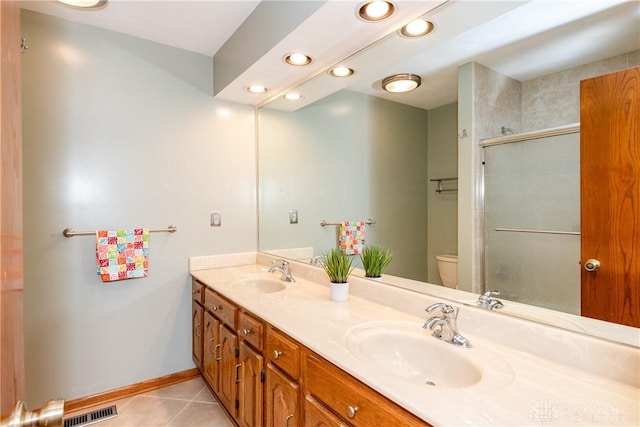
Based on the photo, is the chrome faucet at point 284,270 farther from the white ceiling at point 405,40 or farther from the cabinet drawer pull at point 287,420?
the white ceiling at point 405,40

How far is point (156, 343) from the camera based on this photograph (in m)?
2.31

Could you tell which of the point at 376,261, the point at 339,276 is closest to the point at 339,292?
the point at 339,276

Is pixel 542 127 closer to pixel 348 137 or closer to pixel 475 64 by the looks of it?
pixel 475 64

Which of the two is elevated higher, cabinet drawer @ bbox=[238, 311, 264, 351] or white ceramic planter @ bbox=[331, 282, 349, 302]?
white ceramic planter @ bbox=[331, 282, 349, 302]

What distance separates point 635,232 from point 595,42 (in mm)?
629

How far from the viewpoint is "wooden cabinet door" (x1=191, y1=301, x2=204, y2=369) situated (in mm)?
2260

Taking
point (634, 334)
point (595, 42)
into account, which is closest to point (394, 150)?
point (595, 42)

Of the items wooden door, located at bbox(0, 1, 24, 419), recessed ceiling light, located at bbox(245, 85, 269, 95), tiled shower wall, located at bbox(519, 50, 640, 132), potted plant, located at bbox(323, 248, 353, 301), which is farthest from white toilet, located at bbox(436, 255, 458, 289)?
recessed ceiling light, located at bbox(245, 85, 269, 95)

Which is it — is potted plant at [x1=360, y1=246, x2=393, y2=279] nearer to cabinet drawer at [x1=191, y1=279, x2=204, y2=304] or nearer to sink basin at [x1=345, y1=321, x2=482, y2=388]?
Answer: sink basin at [x1=345, y1=321, x2=482, y2=388]

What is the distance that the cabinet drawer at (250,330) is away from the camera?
1.47 meters

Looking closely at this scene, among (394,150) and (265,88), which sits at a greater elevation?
(265,88)

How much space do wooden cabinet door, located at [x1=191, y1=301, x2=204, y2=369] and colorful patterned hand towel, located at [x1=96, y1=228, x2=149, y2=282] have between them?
1.45 ft

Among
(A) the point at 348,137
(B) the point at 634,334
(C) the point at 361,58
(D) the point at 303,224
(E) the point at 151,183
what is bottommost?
(B) the point at 634,334

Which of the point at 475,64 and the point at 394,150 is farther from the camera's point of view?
the point at 394,150
